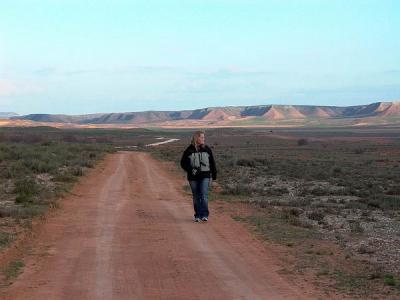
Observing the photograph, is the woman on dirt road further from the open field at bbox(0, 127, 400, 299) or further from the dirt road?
the open field at bbox(0, 127, 400, 299)

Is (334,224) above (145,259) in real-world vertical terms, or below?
below

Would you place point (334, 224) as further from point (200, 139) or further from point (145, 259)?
point (145, 259)

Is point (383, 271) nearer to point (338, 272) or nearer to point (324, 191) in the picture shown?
point (338, 272)

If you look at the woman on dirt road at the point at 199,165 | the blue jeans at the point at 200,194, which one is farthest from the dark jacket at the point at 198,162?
the blue jeans at the point at 200,194

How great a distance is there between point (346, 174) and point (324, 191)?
10715 mm

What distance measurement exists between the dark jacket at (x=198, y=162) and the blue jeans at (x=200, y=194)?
0.47ft

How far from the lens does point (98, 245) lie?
11031 mm

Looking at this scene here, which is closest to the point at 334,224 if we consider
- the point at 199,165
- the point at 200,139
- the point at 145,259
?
the point at 199,165

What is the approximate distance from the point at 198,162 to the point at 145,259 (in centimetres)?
434

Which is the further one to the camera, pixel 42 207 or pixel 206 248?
pixel 42 207

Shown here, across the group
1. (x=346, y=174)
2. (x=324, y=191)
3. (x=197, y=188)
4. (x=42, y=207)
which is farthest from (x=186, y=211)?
(x=346, y=174)

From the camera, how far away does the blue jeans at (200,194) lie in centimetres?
1395

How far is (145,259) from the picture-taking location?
9828mm

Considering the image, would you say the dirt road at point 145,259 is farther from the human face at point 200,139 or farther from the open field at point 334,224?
the human face at point 200,139
